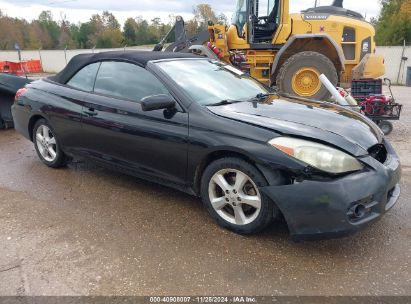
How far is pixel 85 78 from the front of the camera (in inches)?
172

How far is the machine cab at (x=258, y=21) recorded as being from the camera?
9148 mm

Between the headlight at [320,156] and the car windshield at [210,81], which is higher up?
the car windshield at [210,81]

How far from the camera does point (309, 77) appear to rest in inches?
327

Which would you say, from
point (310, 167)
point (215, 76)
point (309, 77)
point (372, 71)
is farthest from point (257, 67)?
point (310, 167)

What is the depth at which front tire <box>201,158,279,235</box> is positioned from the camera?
2.95 m

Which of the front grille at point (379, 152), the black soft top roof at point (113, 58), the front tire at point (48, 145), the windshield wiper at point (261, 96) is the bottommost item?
the front tire at point (48, 145)

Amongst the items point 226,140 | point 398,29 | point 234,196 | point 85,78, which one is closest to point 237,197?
point 234,196

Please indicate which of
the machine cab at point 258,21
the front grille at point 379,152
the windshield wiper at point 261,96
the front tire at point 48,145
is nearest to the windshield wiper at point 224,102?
the windshield wiper at point 261,96

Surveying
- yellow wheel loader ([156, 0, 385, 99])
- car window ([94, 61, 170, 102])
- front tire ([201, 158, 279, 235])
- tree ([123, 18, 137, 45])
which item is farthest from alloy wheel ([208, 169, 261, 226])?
tree ([123, 18, 137, 45])

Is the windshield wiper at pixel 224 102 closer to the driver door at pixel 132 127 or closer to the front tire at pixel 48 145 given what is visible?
the driver door at pixel 132 127

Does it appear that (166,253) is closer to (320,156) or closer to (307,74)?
(320,156)

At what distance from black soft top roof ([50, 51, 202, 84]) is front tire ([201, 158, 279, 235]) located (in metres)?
1.43

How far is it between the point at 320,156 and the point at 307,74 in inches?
235

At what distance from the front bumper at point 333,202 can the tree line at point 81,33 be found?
6659 cm
